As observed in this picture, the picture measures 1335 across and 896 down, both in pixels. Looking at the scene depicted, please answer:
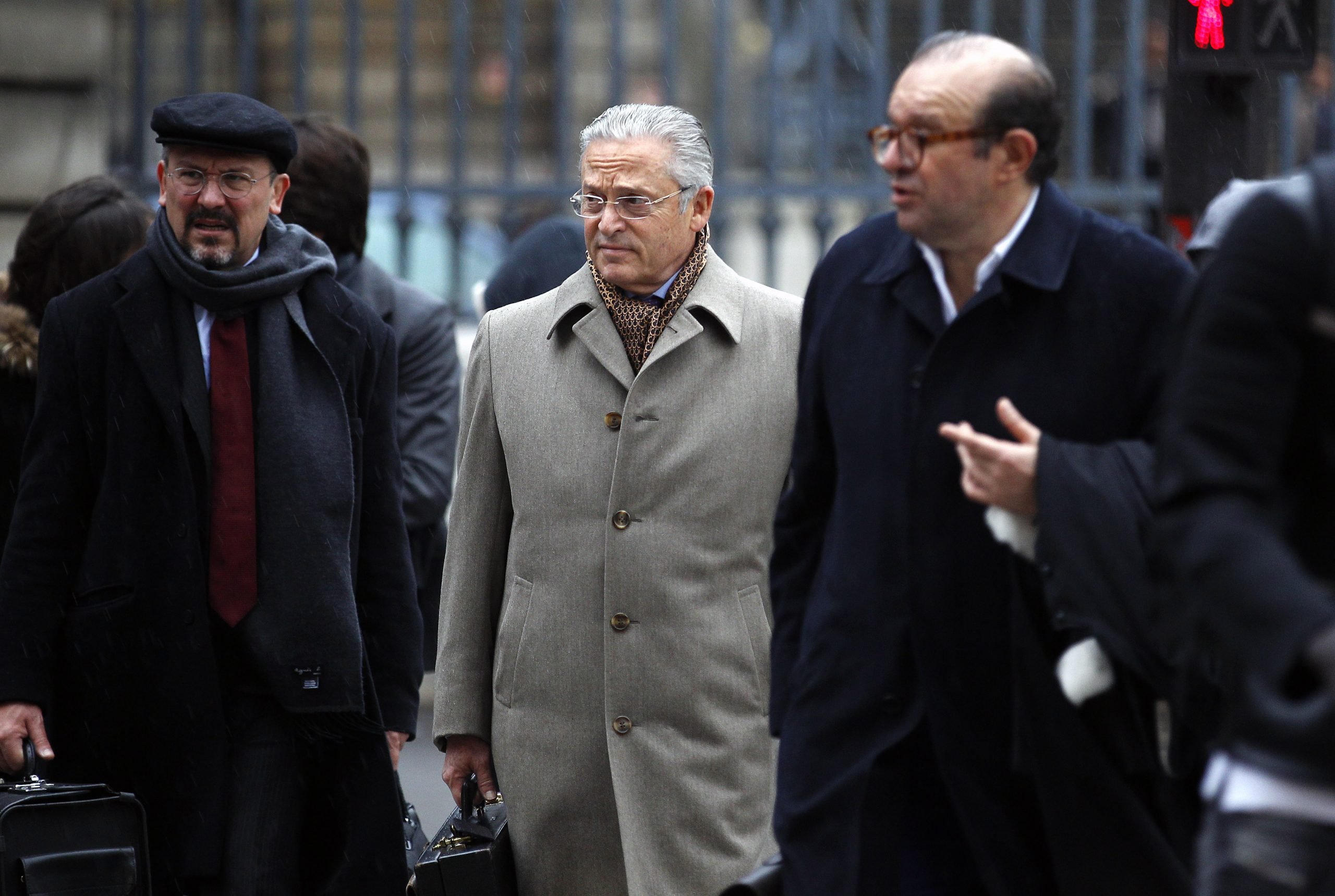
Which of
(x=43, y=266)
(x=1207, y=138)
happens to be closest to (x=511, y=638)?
(x=43, y=266)

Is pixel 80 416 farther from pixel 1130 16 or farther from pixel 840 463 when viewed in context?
pixel 1130 16

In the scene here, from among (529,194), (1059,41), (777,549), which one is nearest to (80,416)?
(777,549)

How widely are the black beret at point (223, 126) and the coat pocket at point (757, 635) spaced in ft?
4.32

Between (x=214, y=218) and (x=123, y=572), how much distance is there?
2.39ft

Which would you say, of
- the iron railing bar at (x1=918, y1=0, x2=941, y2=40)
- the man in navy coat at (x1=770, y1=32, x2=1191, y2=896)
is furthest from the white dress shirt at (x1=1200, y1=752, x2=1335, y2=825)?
the iron railing bar at (x1=918, y1=0, x2=941, y2=40)

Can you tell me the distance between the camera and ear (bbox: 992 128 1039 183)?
3.21 m

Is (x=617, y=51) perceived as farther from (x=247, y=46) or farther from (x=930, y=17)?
(x=247, y=46)

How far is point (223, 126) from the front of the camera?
434cm

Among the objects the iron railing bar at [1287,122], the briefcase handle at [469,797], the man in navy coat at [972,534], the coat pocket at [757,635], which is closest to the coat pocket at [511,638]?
the briefcase handle at [469,797]

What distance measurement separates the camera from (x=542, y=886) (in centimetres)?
418

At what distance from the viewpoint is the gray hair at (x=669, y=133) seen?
4258mm

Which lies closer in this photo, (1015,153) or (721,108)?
(1015,153)

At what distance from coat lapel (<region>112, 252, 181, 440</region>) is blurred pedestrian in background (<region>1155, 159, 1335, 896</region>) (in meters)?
2.35

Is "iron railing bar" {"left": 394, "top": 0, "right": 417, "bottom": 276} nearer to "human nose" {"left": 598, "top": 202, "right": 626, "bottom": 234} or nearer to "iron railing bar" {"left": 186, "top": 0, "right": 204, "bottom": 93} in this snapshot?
"iron railing bar" {"left": 186, "top": 0, "right": 204, "bottom": 93}
